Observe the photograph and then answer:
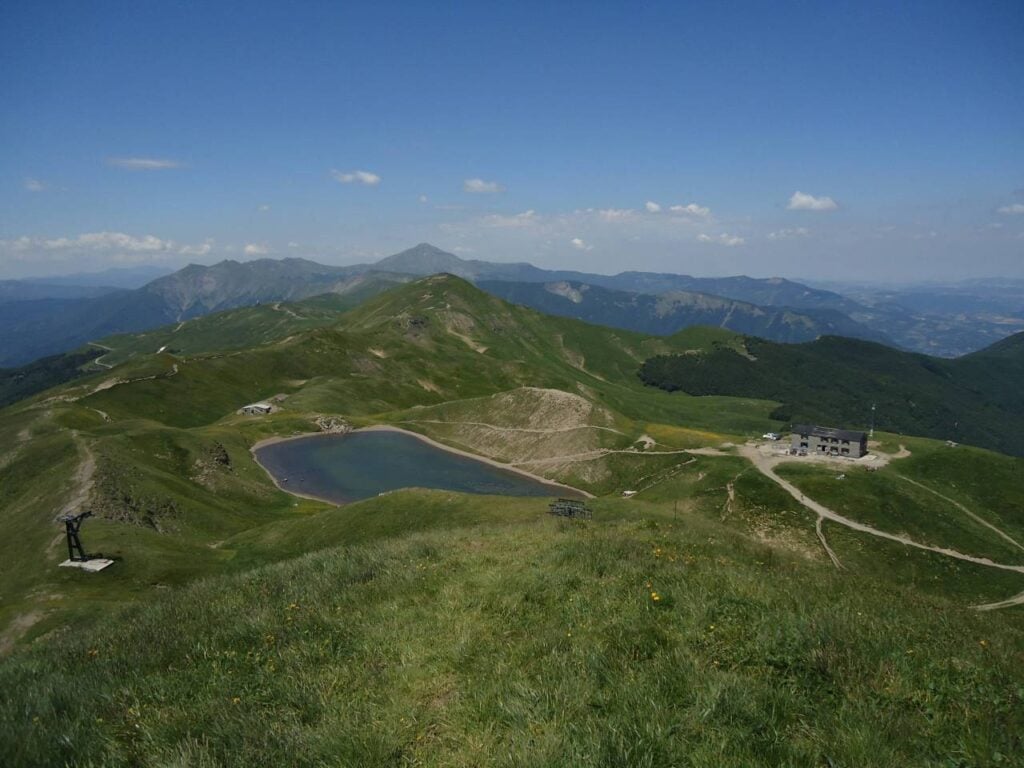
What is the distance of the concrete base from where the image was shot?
148 ft

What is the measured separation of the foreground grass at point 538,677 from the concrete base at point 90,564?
138 ft

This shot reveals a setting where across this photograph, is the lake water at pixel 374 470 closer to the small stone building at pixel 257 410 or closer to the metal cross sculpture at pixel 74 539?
the small stone building at pixel 257 410

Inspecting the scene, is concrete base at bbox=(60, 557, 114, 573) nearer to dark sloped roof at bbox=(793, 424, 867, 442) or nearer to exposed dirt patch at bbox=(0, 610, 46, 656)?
exposed dirt patch at bbox=(0, 610, 46, 656)

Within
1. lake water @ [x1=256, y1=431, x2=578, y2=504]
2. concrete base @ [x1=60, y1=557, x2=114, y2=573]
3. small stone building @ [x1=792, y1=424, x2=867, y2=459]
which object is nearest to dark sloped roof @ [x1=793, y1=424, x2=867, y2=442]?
small stone building @ [x1=792, y1=424, x2=867, y2=459]

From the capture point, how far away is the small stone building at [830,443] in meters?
98.3

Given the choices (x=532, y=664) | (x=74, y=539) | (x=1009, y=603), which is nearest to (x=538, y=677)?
(x=532, y=664)

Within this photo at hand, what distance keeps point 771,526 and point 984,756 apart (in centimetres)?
7477

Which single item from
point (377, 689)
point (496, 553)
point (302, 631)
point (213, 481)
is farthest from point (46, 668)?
point (213, 481)

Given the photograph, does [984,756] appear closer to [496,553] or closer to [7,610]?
[496,553]

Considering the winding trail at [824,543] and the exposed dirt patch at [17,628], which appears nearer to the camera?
the exposed dirt patch at [17,628]

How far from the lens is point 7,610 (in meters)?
37.5

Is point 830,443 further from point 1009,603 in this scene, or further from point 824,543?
point 1009,603

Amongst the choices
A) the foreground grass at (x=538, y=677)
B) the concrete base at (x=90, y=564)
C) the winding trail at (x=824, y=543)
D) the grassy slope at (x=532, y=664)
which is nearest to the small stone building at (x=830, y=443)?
the winding trail at (x=824, y=543)

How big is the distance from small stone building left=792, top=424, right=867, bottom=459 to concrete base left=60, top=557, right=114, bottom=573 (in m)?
105
